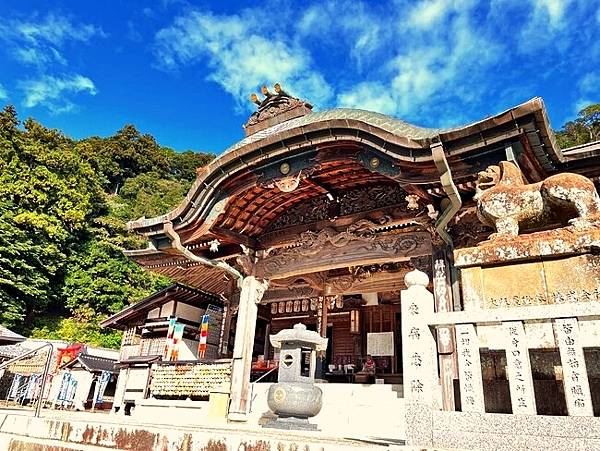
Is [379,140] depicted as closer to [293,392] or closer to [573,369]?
[293,392]

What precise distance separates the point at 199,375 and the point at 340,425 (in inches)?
149

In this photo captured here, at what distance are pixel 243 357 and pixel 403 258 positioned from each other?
398 cm

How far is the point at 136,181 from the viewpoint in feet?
148

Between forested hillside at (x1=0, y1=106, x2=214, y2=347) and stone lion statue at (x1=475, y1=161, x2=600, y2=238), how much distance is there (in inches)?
1187

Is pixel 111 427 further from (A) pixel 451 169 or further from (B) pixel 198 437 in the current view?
(A) pixel 451 169

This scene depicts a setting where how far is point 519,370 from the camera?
3.08 metres

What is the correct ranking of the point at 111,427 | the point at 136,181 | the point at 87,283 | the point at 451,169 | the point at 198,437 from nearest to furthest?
the point at 198,437, the point at 111,427, the point at 451,169, the point at 87,283, the point at 136,181

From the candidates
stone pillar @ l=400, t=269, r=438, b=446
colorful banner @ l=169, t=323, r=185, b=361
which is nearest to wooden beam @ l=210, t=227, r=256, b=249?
stone pillar @ l=400, t=269, r=438, b=446

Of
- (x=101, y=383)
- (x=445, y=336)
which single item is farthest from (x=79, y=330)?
(x=445, y=336)

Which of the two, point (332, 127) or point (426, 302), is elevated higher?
point (332, 127)

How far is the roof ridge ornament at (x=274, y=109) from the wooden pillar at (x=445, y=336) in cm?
539

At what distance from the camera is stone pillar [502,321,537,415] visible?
2.99 metres

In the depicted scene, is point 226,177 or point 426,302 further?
point 226,177

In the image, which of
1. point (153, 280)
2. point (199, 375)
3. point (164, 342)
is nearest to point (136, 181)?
point (153, 280)
